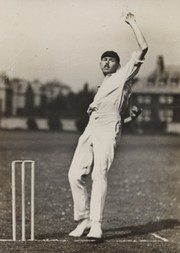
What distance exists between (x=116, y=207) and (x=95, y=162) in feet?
13.7

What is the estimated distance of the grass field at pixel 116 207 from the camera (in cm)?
712

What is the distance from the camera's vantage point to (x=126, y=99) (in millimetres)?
7496

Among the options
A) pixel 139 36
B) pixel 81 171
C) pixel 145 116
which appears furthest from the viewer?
pixel 145 116

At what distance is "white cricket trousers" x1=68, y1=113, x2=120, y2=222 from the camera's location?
7.30 metres

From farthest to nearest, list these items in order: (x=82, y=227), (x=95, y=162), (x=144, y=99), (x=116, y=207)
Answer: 1. (x=144, y=99)
2. (x=116, y=207)
3. (x=82, y=227)
4. (x=95, y=162)

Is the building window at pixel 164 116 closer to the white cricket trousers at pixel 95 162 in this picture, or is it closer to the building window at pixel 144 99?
the building window at pixel 144 99

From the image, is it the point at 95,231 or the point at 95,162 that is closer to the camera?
the point at 95,231

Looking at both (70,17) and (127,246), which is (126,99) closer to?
(127,246)

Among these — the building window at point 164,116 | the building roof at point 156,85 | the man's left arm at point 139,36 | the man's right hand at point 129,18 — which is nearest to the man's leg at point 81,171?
the man's left arm at point 139,36

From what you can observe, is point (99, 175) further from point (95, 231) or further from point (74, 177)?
point (95, 231)

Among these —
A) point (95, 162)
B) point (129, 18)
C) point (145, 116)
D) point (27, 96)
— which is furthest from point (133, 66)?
point (145, 116)

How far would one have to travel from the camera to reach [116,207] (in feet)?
37.4

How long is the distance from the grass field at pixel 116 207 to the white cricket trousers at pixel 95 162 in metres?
0.34

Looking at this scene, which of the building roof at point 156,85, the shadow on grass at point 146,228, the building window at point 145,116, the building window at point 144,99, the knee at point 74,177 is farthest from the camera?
the building window at point 144,99
